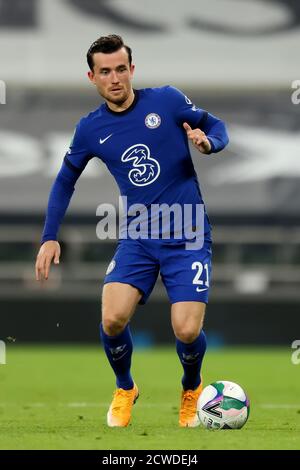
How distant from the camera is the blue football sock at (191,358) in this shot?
7297 millimetres

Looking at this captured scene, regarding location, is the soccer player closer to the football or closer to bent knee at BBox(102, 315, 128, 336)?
bent knee at BBox(102, 315, 128, 336)

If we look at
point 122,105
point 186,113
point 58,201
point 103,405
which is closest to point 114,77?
point 122,105

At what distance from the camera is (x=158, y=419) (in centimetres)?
806

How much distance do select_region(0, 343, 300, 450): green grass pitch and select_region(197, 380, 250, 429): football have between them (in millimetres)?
108

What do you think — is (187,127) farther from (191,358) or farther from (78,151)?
(191,358)

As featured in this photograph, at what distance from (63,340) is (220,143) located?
1111 cm

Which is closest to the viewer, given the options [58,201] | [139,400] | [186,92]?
[58,201]

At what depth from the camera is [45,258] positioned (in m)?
7.30

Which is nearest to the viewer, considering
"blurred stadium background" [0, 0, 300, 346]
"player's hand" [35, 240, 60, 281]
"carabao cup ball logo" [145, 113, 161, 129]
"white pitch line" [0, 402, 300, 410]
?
"player's hand" [35, 240, 60, 281]

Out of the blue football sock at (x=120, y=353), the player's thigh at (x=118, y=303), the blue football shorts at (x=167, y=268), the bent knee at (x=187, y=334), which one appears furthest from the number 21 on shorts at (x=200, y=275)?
the blue football sock at (x=120, y=353)

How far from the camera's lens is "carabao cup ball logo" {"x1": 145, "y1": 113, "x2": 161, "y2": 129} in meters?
7.34

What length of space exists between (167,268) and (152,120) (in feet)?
2.96

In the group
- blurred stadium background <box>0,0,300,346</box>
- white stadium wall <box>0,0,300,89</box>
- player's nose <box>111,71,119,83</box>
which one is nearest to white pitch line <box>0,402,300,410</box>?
player's nose <box>111,71,119,83</box>
